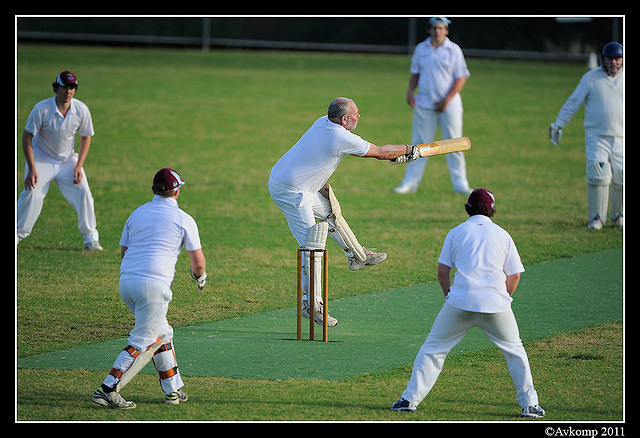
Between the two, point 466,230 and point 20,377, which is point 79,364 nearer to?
point 20,377

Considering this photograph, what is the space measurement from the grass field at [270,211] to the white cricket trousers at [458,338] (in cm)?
21

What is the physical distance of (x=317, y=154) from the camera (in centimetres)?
914

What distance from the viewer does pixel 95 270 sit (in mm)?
11883

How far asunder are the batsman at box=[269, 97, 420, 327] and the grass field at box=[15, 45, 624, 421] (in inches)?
48.8

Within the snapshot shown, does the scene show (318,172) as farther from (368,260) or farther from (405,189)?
(405,189)

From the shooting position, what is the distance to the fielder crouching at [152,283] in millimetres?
7086

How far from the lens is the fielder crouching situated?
279 inches

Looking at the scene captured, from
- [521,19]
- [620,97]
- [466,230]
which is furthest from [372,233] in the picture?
[521,19]

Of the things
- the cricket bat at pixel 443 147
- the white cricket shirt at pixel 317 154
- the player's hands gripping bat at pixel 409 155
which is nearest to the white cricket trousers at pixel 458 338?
the white cricket shirt at pixel 317 154

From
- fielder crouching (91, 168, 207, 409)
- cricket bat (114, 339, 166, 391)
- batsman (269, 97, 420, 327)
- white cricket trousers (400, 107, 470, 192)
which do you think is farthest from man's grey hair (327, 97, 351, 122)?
white cricket trousers (400, 107, 470, 192)

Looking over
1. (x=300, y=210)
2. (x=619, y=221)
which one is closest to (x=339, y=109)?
(x=300, y=210)

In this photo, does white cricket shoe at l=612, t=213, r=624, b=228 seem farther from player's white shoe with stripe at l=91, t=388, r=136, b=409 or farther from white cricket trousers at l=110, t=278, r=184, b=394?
player's white shoe with stripe at l=91, t=388, r=136, b=409

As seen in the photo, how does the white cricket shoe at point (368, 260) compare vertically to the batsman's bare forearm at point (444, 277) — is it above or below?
below

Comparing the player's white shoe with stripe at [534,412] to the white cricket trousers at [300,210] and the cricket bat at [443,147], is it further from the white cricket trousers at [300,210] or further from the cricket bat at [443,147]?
the cricket bat at [443,147]
